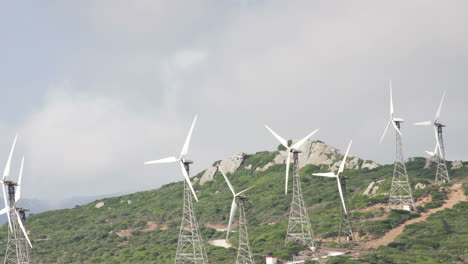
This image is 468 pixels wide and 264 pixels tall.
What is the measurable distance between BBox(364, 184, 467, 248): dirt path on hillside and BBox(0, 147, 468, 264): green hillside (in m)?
1.44

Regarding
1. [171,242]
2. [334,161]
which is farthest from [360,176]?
[171,242]

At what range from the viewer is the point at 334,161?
19225 cm

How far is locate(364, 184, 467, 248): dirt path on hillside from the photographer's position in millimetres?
98738

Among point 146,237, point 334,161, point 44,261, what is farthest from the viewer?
point 334,161

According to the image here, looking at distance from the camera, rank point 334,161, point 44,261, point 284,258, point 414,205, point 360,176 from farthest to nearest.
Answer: point 334,161 → point 360,176 → point 44,261 → point 414,205 → point 284,258

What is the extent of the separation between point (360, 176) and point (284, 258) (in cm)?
9931

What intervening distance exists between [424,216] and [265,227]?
40192 mm

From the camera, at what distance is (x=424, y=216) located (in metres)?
114

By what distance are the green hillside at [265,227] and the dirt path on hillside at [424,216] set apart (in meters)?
1.44

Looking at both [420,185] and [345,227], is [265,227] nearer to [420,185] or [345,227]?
[345,227]

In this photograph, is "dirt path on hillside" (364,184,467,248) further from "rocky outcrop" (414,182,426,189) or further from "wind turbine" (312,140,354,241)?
"rocky outcrop" (414,182,426,189)

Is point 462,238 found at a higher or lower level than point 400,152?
lower

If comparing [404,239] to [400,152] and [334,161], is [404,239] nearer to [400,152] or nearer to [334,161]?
[400,152]

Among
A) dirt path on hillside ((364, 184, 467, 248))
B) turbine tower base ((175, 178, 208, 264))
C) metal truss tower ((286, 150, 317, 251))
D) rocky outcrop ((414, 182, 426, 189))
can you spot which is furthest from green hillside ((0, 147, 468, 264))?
turbine tower base ((175, 178, 208, 264))
